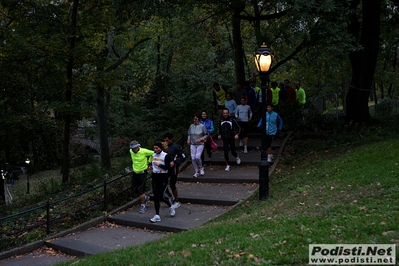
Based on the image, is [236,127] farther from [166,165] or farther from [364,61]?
[364,61]

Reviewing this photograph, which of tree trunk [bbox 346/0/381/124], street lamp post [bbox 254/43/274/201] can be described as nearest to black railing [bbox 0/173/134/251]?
street lamp post [bbox 254/43/274/201]

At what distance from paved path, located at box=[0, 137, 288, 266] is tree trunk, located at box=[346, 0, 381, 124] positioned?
247 inches

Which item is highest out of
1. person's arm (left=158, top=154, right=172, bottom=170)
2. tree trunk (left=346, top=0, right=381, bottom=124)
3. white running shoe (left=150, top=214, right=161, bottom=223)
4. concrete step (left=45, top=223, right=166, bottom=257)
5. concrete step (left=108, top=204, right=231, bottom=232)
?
tree trunk (left=346, top=0, right=381, bottom=124)

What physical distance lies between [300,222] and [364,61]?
12.1 meters

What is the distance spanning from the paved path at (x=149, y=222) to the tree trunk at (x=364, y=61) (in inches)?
247

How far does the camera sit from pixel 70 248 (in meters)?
8.87

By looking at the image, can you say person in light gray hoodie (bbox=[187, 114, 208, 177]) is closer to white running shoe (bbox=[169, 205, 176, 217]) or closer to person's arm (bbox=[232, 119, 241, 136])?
person's arm (bbox=[232, 119, 241, 136])

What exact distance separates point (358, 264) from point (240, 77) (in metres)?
15.7

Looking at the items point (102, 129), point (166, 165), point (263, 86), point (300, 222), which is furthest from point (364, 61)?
point (102, 129)

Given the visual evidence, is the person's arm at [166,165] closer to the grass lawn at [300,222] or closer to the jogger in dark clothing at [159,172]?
the jogger in dark clothing at [159,172]

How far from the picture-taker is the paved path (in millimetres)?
8945

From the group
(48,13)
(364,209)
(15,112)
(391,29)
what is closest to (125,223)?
(364,209)

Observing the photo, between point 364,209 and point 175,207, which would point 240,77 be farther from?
point 364,209

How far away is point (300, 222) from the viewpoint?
7016 mm
